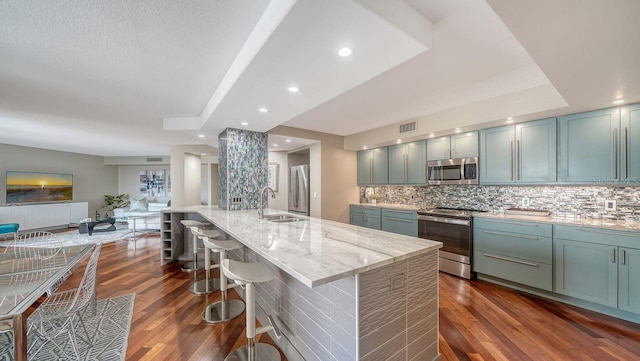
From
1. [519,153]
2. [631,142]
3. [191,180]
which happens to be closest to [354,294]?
[519,153]

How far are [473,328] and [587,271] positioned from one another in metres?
1.42

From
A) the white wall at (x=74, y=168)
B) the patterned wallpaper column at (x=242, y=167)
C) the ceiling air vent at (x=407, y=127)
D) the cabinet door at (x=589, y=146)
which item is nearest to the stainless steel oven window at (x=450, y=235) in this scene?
the cabinet door at (x=589, y=146)

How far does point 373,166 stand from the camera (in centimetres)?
506

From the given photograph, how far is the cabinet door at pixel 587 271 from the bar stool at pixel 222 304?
Result: 3380 mm

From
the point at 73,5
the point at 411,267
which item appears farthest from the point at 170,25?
the point at 411,267

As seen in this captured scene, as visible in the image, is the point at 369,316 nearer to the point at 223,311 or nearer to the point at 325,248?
the point at 325,248

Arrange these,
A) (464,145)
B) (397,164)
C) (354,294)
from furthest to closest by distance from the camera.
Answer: (397,164), (464,145), (354,294)

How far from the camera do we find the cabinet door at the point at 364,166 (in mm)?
5141

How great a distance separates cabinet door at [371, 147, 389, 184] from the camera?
479cm

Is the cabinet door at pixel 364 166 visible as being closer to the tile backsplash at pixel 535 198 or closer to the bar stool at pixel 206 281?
the tile backsplash at pixel 535 198

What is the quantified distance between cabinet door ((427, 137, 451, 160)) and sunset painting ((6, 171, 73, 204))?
411 inches

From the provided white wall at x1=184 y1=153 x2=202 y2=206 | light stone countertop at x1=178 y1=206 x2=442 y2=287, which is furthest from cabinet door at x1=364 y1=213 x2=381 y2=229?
white wall at x1=184 y1=153 x2=202 y2=206

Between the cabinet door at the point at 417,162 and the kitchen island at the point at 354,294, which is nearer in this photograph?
the kitchen island at the point at 354,294

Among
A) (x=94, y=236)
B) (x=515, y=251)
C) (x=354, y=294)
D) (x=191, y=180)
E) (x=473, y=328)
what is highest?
(x=191, y=180)
